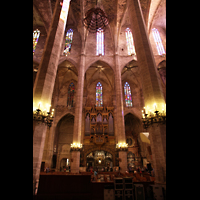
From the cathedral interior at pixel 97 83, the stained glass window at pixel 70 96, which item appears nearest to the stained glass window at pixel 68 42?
the cathedral interior at pixel 97 83

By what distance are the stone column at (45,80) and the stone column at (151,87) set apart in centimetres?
548

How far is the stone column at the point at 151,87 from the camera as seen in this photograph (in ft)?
19.7

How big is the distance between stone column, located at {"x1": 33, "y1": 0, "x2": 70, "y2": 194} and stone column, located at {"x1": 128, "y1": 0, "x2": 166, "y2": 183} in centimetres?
548

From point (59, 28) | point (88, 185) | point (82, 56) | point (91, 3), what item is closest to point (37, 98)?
point (88, 185)

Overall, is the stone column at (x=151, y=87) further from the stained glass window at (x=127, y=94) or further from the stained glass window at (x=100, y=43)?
the stained glass window at (x=127, y=94)

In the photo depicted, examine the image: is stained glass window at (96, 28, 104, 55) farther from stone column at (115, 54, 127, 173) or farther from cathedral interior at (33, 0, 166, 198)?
stone column at (115, 54, 127, 173)

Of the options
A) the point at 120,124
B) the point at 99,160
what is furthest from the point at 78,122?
the point at 99,160

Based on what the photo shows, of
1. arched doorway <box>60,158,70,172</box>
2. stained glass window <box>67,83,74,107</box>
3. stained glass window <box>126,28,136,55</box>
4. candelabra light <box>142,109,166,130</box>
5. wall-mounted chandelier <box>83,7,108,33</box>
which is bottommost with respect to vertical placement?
arched doorway <box>60,158,70,172</box>


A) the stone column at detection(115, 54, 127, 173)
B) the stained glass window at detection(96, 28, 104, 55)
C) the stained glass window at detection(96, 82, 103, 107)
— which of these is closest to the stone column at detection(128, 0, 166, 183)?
the stone column at detection(115, 54, 127, 173)

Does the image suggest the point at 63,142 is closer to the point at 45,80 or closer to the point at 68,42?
the point at 68,42

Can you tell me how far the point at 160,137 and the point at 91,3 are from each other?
66.7 ft

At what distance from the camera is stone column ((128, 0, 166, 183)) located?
599 centimetres
